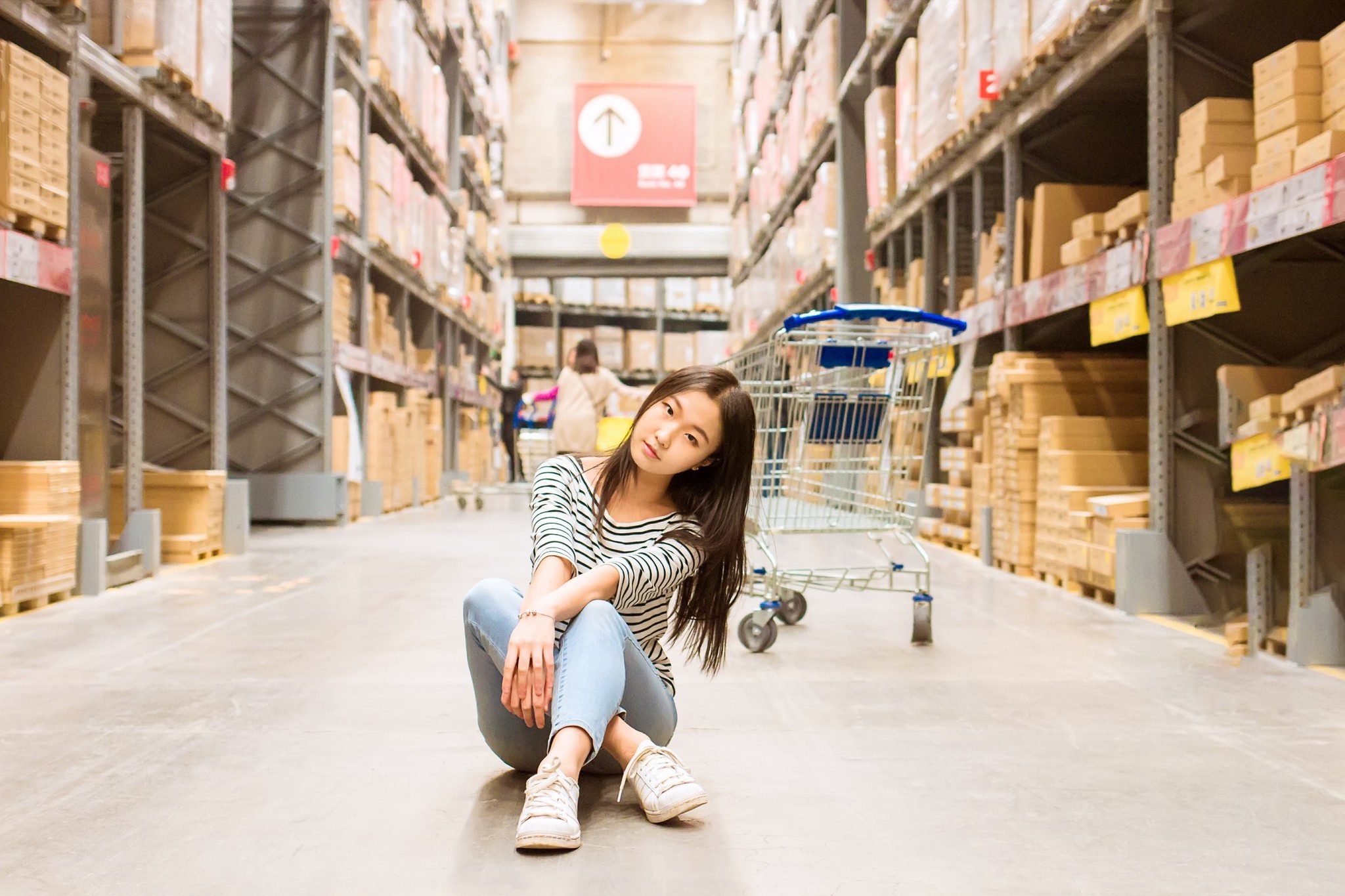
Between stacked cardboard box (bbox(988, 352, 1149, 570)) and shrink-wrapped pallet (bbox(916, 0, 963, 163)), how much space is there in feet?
6.73

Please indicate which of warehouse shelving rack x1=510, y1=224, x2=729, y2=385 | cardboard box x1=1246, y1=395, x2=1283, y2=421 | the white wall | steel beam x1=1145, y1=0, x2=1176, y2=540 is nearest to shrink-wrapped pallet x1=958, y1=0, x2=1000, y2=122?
steel beam x1=1145, y1=0, x2=1176, y2=540

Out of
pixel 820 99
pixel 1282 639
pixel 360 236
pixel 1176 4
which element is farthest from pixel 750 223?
pixel 1282 639

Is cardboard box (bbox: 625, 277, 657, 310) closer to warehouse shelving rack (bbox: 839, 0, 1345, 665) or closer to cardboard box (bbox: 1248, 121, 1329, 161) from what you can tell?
warehouse shelving rack (bbox: 839, 0, 1345, 665)

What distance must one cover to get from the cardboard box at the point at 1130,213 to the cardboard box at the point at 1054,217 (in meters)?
0.89

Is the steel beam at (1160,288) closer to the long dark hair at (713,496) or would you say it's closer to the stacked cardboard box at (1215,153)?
the stacked cardboard box at (1215,153)

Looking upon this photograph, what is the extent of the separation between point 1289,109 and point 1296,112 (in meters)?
0.03

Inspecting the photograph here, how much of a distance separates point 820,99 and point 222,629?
9.54 meters

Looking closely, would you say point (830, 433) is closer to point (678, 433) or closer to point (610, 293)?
point (678, 433)


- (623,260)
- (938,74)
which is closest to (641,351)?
(623,260)

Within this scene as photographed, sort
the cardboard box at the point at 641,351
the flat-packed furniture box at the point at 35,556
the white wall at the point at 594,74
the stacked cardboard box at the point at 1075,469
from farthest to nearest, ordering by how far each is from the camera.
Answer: the white wall at the point at 594,74 → the cardboard box at the point at 641,351 → the stacked cardboard box at the point at 1075,469 → the flat-packed furniture box at the point at 35,556

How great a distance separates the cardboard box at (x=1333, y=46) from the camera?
13.5ft

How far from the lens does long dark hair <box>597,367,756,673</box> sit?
2.45 metres

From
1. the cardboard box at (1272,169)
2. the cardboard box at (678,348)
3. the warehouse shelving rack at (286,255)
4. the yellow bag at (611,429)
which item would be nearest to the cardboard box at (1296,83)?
the cardboard box at (1272,169)

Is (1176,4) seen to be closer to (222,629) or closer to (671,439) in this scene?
(671,439)
